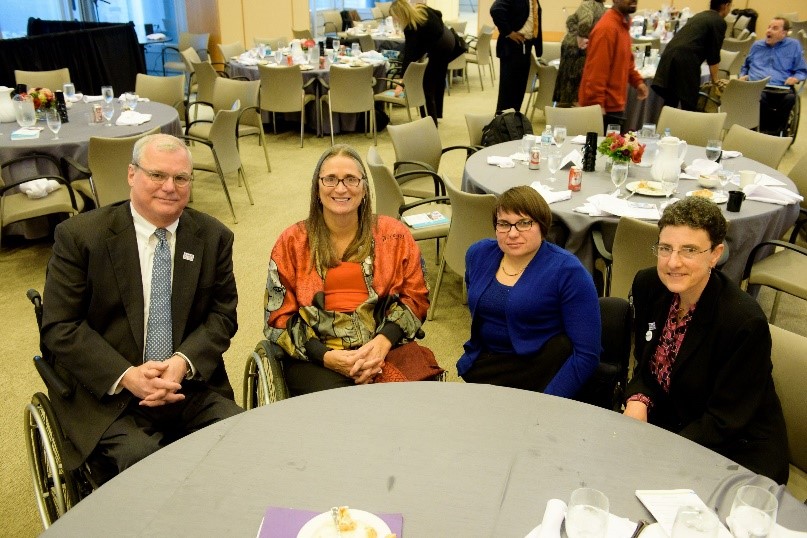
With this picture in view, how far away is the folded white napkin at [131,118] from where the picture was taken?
16.5ft

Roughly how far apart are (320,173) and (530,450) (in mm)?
1309

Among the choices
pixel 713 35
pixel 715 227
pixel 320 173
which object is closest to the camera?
pixel 715 227

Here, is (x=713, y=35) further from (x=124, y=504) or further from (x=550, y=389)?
(x=124, y=504)

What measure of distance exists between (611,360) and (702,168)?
2051mm

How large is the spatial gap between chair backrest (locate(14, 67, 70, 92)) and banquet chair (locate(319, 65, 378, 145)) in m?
2.50

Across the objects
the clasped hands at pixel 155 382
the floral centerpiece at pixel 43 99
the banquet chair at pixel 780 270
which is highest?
the floral centerpiece at pixel 43 99

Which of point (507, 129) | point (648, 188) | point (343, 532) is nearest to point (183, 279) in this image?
point (343, 532)

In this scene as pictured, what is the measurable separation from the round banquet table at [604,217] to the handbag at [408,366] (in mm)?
1317

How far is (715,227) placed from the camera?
6.95ft

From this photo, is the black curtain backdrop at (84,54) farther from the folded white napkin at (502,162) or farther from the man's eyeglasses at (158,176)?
the man's eyeglasses at (158,176)

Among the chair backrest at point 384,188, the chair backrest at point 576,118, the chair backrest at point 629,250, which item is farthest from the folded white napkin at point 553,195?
the chair backrest at point 576,118

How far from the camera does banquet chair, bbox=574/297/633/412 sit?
244cm

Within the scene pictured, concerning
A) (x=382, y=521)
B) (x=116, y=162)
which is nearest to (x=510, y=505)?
(x=382, y=521)

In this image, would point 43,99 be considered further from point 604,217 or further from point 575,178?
point 604,217
